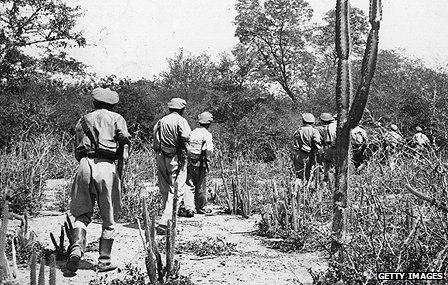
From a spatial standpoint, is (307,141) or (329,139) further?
(329,139)

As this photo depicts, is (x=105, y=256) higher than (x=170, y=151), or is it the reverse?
(x=170, y=151)

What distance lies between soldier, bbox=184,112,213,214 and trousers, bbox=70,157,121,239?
3.92 metres

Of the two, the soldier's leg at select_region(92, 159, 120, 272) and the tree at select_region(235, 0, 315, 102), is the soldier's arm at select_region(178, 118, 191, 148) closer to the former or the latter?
the soldier's leg at select_region(92, 159, 120, 272)

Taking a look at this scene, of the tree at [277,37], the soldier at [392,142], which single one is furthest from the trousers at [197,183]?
the tree at [277,37]

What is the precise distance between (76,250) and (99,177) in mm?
786

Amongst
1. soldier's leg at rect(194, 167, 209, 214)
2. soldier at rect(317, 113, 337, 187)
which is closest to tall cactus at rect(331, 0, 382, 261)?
soldier's leg at rect(194, 167, 209, 214)

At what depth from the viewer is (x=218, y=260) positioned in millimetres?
5277

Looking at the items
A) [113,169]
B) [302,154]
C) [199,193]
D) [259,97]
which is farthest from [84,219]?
[259,97]

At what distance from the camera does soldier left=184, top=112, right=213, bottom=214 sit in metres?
8.83

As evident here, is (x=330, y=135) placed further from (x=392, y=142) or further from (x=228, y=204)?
(x=392, y=142)

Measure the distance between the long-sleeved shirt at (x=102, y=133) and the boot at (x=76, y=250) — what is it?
0.82 m

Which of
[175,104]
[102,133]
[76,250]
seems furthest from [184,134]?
[76,250]

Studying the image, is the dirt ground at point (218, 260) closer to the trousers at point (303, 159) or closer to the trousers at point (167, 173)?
the trousers at point (167, 173)

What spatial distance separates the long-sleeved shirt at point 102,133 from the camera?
15.8ft
